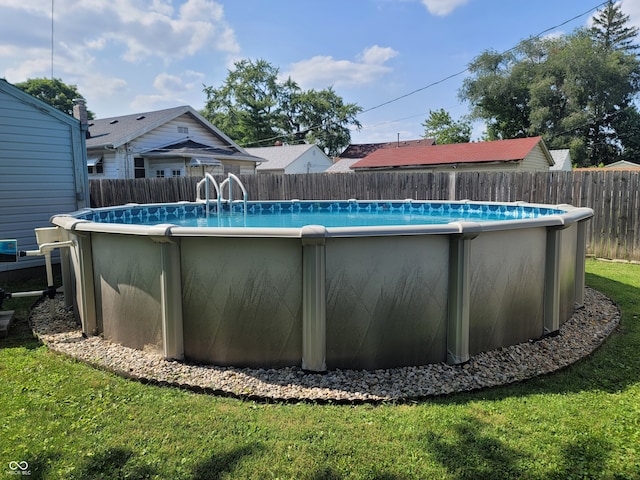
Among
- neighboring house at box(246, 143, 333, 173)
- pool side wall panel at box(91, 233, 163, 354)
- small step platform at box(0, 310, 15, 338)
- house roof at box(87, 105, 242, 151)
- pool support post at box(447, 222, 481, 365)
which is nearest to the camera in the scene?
pool support post at box(447, 222, 481, 365)

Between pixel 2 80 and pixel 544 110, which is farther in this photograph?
pixel 544 110

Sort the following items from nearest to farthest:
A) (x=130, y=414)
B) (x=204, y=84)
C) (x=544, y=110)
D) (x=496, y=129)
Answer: (x=130, y=414) < (x=544, y=110) < (x=496, y=129) < (x=204, y=84)

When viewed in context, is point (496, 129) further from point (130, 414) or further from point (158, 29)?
point (130, 414)

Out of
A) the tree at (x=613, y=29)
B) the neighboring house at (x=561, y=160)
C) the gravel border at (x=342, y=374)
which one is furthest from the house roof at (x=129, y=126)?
the tree at (x=613, y=29)

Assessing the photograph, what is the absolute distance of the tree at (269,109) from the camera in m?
39.7

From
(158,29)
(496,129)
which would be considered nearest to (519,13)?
(158,29)

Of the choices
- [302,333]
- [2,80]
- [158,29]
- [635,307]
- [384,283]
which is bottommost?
→ [635,307]

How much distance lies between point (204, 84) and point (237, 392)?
42.2 meters

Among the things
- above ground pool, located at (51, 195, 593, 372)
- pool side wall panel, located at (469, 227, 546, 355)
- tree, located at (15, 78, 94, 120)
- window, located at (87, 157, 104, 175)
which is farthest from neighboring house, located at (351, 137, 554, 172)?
tree, located at (15, 78, 94, 120)

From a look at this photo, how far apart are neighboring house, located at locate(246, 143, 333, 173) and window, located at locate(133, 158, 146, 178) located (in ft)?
39.3

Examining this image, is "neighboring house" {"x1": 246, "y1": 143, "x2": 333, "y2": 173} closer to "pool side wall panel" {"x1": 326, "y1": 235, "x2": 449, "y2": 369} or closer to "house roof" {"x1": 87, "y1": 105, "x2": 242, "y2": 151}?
"house roof" {"x1": 87, "y1": 105, "x2": 242, "y2": 151}

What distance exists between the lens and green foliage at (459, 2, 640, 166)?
31062mm

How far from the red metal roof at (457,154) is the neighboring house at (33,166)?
15.7m

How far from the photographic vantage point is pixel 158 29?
10.2m
